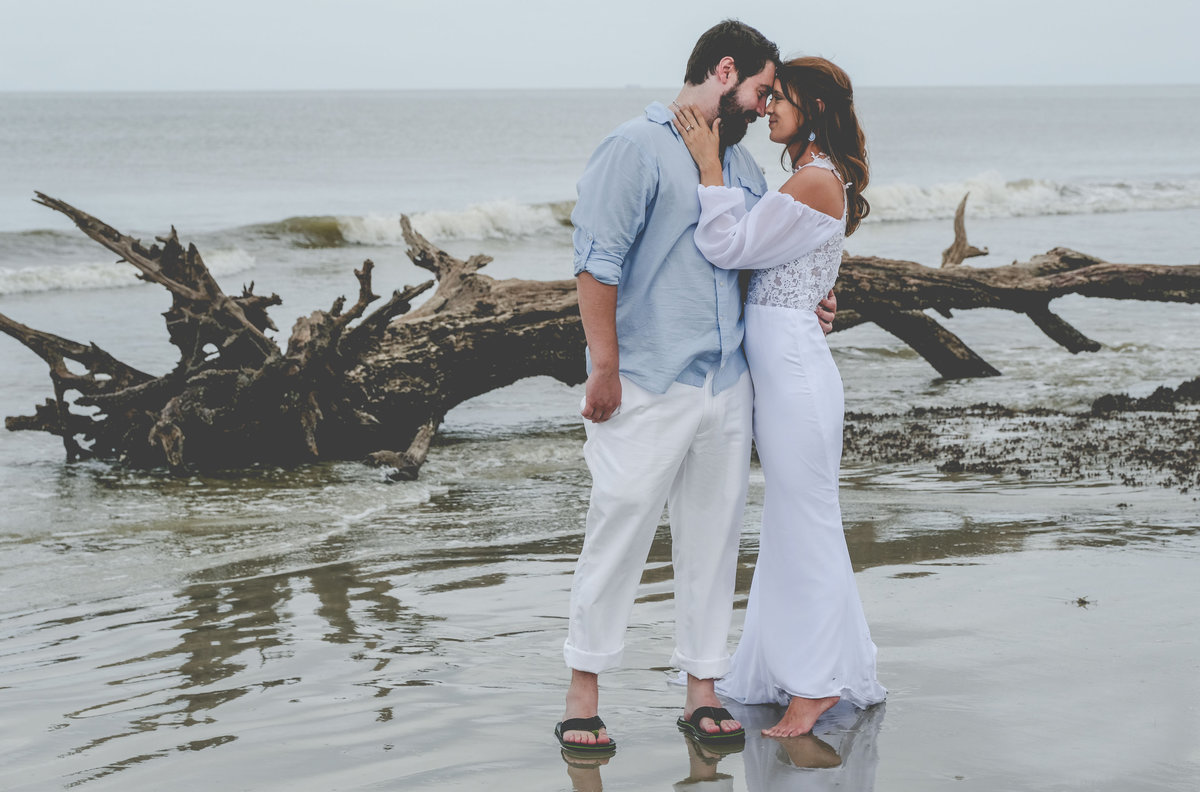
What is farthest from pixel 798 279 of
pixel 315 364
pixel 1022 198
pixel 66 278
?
pixel 1022 198

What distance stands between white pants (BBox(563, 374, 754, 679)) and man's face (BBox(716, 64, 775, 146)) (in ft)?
2.59

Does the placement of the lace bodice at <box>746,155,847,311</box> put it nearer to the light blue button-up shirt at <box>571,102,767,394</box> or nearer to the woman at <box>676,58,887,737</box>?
the woman at <box>676,58,887,737</box>

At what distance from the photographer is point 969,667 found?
4.00m

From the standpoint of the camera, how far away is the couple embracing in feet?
11.4

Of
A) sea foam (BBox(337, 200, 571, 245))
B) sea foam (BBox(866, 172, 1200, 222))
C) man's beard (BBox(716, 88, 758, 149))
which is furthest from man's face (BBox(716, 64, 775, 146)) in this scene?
sea foam (BBox(866, 172, 1200, 222))

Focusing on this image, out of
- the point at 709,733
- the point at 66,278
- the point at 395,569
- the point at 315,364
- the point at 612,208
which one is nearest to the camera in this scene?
the point at 612,208

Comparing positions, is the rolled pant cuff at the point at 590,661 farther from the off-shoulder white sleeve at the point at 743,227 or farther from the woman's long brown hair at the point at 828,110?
the woman's long brown hair at the point at 828,110

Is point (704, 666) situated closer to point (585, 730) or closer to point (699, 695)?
point (699, 695)

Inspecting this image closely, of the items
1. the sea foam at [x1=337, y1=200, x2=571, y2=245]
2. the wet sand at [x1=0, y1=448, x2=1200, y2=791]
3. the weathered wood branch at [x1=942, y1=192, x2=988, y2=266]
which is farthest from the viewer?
the sea foam at [x1=337, y1=200, x2=571, y2=245]

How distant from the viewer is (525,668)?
13.7 feet

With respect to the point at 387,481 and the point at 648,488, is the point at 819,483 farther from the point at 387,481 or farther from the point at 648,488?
the point at 387,481

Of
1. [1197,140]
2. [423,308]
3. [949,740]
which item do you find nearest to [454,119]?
[1197,140]

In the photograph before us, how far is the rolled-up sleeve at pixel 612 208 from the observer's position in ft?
11.2

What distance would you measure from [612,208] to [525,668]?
5.55 feet
